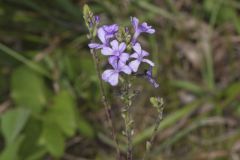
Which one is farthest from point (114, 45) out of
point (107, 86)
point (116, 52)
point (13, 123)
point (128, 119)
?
point (107, 86)

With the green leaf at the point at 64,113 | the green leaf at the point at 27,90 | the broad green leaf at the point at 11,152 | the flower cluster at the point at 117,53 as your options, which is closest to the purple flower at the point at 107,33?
the flower cluster at the point at 117,53

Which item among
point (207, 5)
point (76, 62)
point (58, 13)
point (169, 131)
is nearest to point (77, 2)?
point (58, 13)

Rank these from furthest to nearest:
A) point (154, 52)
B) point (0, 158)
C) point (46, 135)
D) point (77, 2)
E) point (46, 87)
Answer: point (77, 2) < point (154, 52) < point (46, 87) < point (46, 135) < point (0, 158)

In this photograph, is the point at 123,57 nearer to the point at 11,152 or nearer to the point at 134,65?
the point at 134,65

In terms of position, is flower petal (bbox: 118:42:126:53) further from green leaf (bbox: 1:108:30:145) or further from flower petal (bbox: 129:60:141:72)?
green leaf (bbox: 1:108:30:145)

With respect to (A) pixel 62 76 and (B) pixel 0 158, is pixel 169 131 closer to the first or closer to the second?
(A) pixel 62 76

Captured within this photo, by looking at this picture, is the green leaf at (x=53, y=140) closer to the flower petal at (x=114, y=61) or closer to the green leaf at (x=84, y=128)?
the green leaf at (x=84, y=128)
